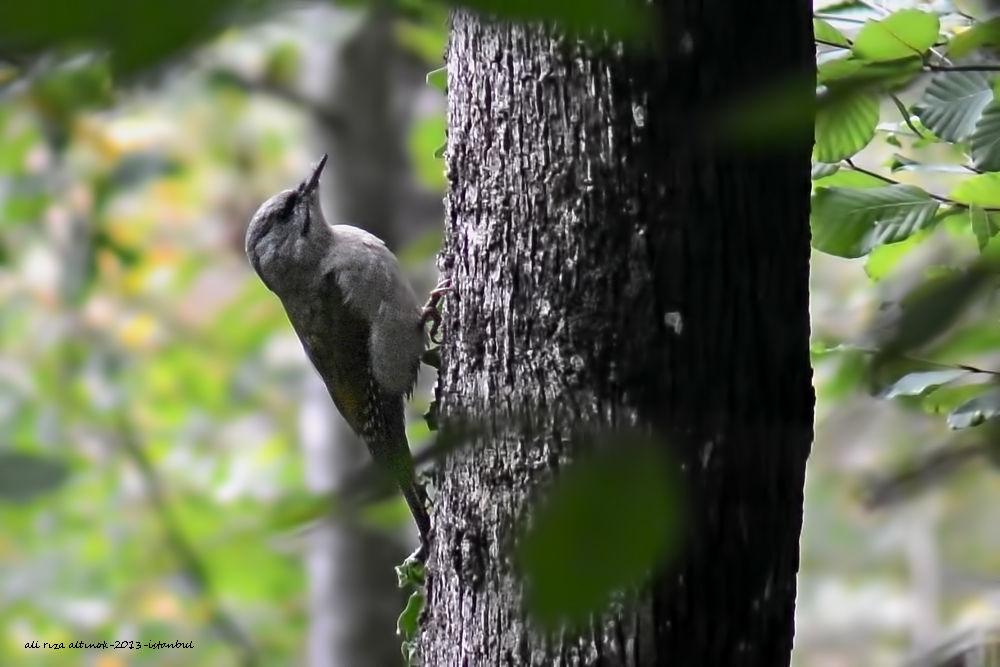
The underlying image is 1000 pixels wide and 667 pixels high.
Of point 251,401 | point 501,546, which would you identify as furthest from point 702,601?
point 251,401

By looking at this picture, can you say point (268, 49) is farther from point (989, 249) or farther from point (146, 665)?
point (989, 249)

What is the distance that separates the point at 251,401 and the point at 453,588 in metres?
5.13

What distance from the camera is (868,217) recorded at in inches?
70.9

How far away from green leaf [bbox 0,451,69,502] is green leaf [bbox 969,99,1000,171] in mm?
1621

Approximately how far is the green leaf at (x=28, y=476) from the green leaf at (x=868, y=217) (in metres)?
1.60

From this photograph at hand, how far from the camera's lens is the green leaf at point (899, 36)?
1578mm

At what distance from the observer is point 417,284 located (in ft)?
18.0

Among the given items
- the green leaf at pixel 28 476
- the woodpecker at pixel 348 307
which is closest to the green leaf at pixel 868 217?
the woodpecker at pixel 348 307

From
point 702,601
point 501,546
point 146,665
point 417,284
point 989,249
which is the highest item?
point 417,284

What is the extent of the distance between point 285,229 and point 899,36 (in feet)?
7.69

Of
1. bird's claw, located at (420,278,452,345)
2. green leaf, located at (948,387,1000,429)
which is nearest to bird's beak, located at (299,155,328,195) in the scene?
bird's claw, located at (420,278,452,345)

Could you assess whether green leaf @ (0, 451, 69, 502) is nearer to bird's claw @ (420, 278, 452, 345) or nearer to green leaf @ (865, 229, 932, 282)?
green leaf @ (865, 229, 932, 282)

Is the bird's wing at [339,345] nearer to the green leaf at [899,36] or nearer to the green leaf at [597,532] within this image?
the green leaf at [899,36]

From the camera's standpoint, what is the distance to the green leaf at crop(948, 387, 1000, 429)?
1.46 meters
